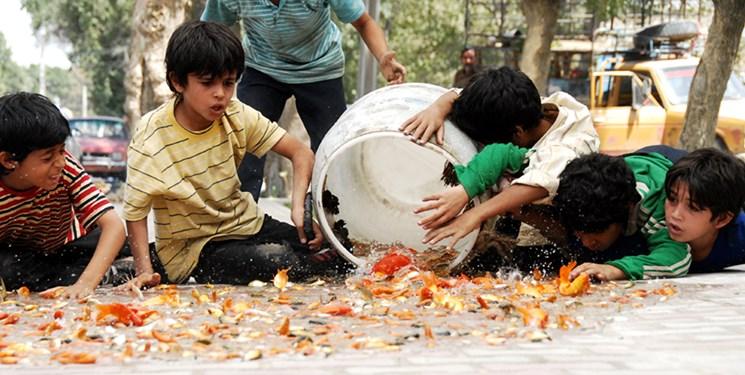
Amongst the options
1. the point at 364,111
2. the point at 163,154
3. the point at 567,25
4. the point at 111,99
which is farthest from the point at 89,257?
the point at 111,99

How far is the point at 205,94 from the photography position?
4965 millimetres

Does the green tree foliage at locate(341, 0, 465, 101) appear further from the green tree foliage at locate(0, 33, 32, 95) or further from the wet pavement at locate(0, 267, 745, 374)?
the green tree foliage at locate(0, 33, 32, 95)

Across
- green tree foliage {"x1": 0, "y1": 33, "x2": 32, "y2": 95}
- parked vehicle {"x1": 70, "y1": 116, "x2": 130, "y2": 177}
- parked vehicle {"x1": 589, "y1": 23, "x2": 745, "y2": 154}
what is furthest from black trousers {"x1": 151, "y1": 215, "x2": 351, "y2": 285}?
green tree foliage {"x1": 0, "y1": 33, "x2": 32, "y2": 95}

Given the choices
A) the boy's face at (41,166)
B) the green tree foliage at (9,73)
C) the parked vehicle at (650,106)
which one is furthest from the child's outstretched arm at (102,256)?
the green tree foliage at (9,73)

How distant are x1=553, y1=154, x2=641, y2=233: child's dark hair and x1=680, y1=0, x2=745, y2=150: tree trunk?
26.5 feet

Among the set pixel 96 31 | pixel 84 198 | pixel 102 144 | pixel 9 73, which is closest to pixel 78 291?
pixel 84 198

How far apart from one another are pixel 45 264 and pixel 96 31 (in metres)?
39.3

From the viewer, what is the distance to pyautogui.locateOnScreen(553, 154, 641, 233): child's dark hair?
4852 millimetres

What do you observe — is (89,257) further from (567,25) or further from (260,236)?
(567,25)

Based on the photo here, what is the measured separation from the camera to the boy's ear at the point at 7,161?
470 centimetres

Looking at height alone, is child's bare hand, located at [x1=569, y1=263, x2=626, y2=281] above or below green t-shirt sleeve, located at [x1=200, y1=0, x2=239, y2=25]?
below

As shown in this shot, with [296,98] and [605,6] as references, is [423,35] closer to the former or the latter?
[605,6]

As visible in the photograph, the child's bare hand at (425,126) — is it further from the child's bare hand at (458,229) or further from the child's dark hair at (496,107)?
the child's bare hand at (458,229)

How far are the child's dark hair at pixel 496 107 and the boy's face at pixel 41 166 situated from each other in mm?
1974
